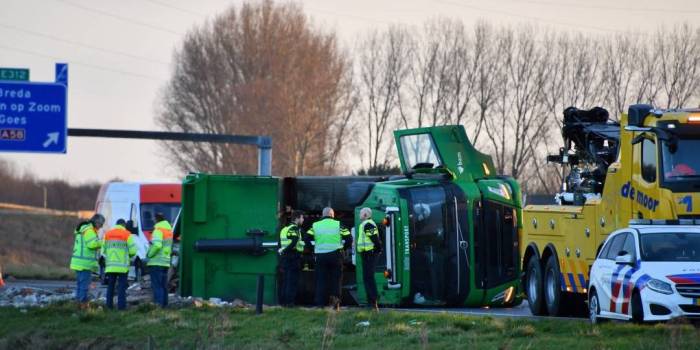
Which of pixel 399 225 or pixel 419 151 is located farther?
pixel 419 151

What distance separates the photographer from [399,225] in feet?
75.3

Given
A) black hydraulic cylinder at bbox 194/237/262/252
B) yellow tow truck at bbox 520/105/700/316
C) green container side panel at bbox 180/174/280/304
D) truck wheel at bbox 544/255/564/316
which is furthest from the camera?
green container side panel at bbox 180/174/280/304

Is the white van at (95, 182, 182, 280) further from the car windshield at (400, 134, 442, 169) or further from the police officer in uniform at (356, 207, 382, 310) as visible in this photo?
the police officer in uniform at (356, 207, 382, 310)

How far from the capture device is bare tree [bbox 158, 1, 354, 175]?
71438 millimetres

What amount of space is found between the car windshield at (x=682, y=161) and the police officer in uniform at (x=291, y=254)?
7932mm

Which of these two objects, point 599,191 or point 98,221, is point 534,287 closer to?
point 599,191

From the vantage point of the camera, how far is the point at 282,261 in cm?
2433

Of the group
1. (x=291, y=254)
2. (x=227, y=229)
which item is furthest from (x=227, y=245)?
(x=291, y=254)

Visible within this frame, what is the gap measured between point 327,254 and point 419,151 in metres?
2.71

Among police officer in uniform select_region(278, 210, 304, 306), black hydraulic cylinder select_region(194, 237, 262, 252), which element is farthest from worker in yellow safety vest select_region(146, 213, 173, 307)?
police officer in uniform select_region(278, 210, 304, 306)

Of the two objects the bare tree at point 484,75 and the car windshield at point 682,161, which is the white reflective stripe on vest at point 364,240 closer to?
the car windshield at point 682,161

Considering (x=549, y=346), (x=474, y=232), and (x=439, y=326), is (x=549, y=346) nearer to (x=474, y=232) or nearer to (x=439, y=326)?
(x=439, y=326)

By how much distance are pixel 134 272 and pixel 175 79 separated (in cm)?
4610

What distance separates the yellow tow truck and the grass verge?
1.80 meters
